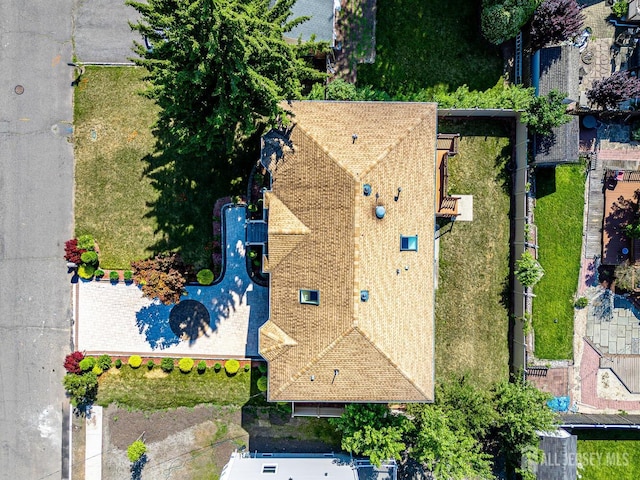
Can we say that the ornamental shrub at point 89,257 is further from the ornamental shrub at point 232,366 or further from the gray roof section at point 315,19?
the gray roof section at point 315,19

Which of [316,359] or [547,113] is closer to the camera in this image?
[316,359]

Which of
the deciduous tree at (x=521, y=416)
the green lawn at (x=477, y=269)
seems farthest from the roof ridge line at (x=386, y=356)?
the deciduous tree at (x=521, y=416)

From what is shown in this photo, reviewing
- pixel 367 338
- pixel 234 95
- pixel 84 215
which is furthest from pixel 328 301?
pixel 84 215

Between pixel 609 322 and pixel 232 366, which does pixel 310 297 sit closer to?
pixel 232 366

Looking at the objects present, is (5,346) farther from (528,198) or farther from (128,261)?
(528,198)

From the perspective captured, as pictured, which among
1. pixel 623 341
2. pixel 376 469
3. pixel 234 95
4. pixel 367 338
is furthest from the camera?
pixel 623 341

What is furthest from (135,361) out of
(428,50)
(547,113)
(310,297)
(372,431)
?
(547,113)
